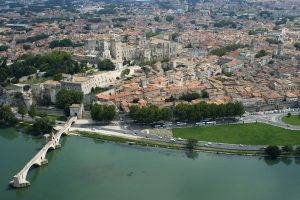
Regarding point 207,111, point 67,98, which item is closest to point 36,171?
point 67,98

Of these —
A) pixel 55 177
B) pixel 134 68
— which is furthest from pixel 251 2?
pixel 55 177

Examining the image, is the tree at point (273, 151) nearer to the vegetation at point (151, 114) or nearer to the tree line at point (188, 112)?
the tree line at point (188, 112)

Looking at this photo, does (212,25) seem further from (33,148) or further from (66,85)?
(33,148)

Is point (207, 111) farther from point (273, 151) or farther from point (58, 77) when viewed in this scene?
point (58, 77)

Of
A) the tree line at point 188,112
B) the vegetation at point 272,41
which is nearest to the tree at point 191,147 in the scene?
the tree line at point 188,112

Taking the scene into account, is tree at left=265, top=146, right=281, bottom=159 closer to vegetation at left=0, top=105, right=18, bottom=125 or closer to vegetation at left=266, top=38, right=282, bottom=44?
vegetation at left=0, top=105, right=18, bottom=125
